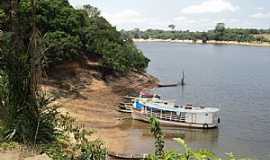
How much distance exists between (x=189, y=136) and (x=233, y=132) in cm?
404

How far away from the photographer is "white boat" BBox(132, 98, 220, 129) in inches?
1497

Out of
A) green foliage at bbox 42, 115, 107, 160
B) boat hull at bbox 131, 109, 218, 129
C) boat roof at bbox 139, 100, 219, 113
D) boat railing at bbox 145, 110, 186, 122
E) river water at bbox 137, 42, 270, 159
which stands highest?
green foliage at bbox 42, 115, 107, 160

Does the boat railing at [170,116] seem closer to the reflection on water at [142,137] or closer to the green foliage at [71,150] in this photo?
the reflection on water at [142,137]

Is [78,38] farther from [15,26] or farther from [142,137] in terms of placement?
[15,26]

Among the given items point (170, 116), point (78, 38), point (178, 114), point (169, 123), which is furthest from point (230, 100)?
point (78, 38)

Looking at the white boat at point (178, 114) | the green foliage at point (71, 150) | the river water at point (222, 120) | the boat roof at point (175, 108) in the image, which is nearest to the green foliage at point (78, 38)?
the river water at point (222, 120)

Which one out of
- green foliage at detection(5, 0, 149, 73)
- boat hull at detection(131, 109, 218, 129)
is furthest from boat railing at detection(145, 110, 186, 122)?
green foliage at detection(5, 0, 149, 73)

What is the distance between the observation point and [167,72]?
8081 cm

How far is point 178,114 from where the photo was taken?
38719 mm

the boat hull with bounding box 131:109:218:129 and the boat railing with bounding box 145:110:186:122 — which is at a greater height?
the boat railing with bounding box 145:110:186:122

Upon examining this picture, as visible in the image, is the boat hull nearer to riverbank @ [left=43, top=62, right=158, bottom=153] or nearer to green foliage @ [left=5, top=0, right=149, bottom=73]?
riverbank @ [left=43, top=62, right=158, bottom=153]

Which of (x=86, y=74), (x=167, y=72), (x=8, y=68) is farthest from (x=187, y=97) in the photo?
(x=8, y=68)

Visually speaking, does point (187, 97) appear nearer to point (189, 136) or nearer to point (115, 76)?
point (115, 76)

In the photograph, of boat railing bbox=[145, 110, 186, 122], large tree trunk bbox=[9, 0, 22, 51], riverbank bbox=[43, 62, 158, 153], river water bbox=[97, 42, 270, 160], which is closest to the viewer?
large tree trunk bbox=[9, 0, 22, 51]
